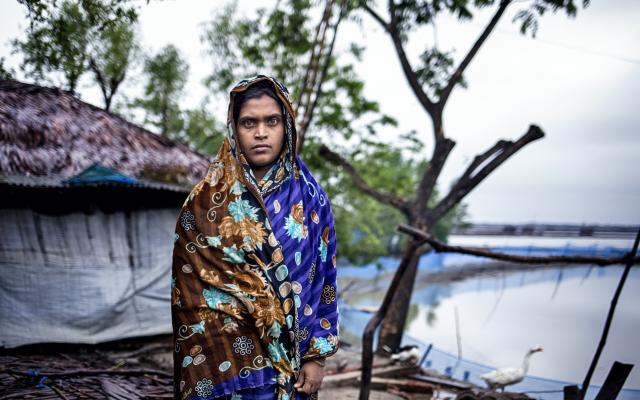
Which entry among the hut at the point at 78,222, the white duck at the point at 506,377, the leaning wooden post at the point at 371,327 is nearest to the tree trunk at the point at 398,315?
the white duck at the point at 506,377

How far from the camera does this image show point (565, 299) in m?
10.5

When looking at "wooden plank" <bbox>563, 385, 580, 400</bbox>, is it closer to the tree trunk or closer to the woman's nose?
the woman's nose

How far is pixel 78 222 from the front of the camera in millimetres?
6516

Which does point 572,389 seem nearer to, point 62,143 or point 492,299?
point 62,143

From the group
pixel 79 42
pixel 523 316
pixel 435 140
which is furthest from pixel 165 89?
pixel 523 316

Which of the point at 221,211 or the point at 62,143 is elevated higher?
the point at 62,143

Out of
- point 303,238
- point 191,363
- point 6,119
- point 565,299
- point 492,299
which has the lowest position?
point 492,299

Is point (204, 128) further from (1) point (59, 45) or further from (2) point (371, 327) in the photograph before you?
(2) point (371, 327)

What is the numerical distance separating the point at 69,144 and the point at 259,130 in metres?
6.33

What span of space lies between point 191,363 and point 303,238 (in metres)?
0.59

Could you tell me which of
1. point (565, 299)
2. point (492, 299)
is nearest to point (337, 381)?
point (565, 299)

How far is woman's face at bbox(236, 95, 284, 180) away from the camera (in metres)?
1.67

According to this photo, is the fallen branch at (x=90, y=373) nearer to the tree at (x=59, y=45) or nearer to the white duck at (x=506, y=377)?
the tree at (x=59, y=45)

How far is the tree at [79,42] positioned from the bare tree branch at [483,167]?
209 inches
